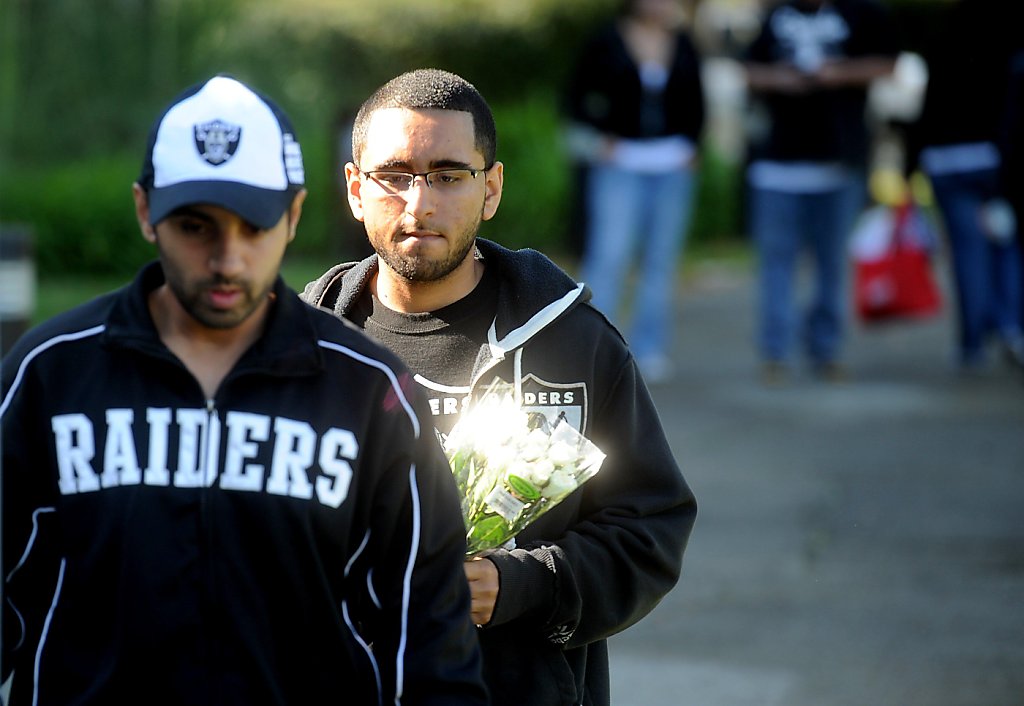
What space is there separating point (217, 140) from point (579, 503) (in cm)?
119

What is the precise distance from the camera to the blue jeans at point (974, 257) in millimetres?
10711

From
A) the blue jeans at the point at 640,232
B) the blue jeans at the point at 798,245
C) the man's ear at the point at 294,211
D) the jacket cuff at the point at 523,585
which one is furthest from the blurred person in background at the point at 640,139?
the man's ear at the point at 294,211

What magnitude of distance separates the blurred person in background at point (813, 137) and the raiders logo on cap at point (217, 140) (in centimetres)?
805

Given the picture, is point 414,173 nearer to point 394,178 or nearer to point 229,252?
point 394,178

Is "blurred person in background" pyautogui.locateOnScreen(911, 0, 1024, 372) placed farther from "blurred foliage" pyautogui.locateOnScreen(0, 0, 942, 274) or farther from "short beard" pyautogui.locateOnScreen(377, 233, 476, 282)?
"short beard" pyautogui.locateOnScreen(377, 233, 476, 282)

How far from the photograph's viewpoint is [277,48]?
17328 mm

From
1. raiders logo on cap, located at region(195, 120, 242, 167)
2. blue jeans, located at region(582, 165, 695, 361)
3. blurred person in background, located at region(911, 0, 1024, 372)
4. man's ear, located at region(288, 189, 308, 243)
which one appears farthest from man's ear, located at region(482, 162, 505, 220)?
blurred person in background, located at region(911, 0, 1024, 372)

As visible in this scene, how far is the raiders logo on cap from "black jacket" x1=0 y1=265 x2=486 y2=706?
25 centimetres

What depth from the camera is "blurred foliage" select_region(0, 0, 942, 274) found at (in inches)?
598

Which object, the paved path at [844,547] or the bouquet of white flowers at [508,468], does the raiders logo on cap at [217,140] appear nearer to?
the bouquet of white flowers at [508,468]

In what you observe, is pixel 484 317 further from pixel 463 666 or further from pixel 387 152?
pixel 463 666

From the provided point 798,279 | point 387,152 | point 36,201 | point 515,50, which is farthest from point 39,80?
point 387,152

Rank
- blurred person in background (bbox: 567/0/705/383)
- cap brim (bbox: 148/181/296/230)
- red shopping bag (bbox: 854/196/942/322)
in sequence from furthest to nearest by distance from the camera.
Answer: red shopping bag (bbox: 854/196/942/322) < blurred person in background (bbox: 567/0/705/383) < cap brim (bbox: 148/181/296/230)

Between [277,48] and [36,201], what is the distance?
10.8 ft
